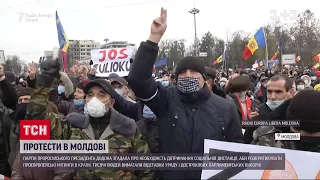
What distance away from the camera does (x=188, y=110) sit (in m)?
2.96

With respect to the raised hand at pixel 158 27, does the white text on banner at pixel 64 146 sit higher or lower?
lower

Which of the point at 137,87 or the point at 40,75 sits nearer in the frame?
the point at 137,87

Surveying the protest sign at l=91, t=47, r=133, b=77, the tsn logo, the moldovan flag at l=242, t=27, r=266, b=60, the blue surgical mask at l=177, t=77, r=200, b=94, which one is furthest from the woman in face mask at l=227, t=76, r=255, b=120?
the moldovan flag at l=242, t=27, r=266, b=60

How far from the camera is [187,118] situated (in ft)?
9.61

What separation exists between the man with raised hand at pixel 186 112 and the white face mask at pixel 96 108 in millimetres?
464

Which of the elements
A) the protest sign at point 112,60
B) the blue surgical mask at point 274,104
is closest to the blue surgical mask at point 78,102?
the protest sign at point 112,60

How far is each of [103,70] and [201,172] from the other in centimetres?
457

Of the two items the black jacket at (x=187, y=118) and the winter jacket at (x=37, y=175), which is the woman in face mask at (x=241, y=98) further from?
the winter jacket at (x=37, y=175)

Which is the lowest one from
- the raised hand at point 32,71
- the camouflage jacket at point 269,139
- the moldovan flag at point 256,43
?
the camouflage jacket at point 269,139

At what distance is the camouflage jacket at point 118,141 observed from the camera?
2953 mm

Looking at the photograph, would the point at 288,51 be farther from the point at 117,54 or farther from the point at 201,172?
the point at 201,172

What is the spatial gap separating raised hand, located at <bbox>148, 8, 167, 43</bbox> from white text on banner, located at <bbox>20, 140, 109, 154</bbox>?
101 cm

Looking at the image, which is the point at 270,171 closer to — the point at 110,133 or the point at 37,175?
the point at 110,133

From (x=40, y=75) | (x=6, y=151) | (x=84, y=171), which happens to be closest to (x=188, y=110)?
(x=84, y=171)
